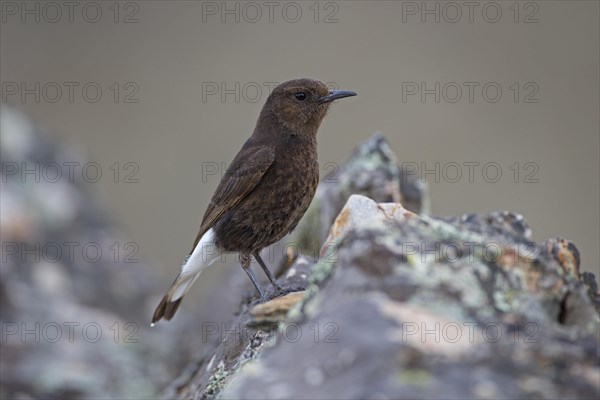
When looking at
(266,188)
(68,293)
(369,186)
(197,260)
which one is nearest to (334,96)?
(369,186)

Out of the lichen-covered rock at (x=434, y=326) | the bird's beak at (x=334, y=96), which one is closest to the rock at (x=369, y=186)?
the bird's beak at (x=334, y=96)

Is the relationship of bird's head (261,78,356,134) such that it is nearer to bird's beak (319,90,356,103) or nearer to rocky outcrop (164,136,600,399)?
bird's beak (319,90,356,103)

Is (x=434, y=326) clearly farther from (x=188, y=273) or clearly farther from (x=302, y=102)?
(x=302, y=102)

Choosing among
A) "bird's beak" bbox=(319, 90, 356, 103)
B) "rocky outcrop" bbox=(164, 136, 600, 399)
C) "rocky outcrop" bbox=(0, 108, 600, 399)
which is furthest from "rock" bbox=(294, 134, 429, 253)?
"rocky outcrop" bbox=(164, 136, 600, 399)

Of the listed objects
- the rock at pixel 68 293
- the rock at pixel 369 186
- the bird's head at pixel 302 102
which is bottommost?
the rock at pixel 68 293

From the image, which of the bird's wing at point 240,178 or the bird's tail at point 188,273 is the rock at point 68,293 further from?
the bird's wing at point 240,178

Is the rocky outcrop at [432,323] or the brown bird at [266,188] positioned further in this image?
the brown bird at [266,188]
